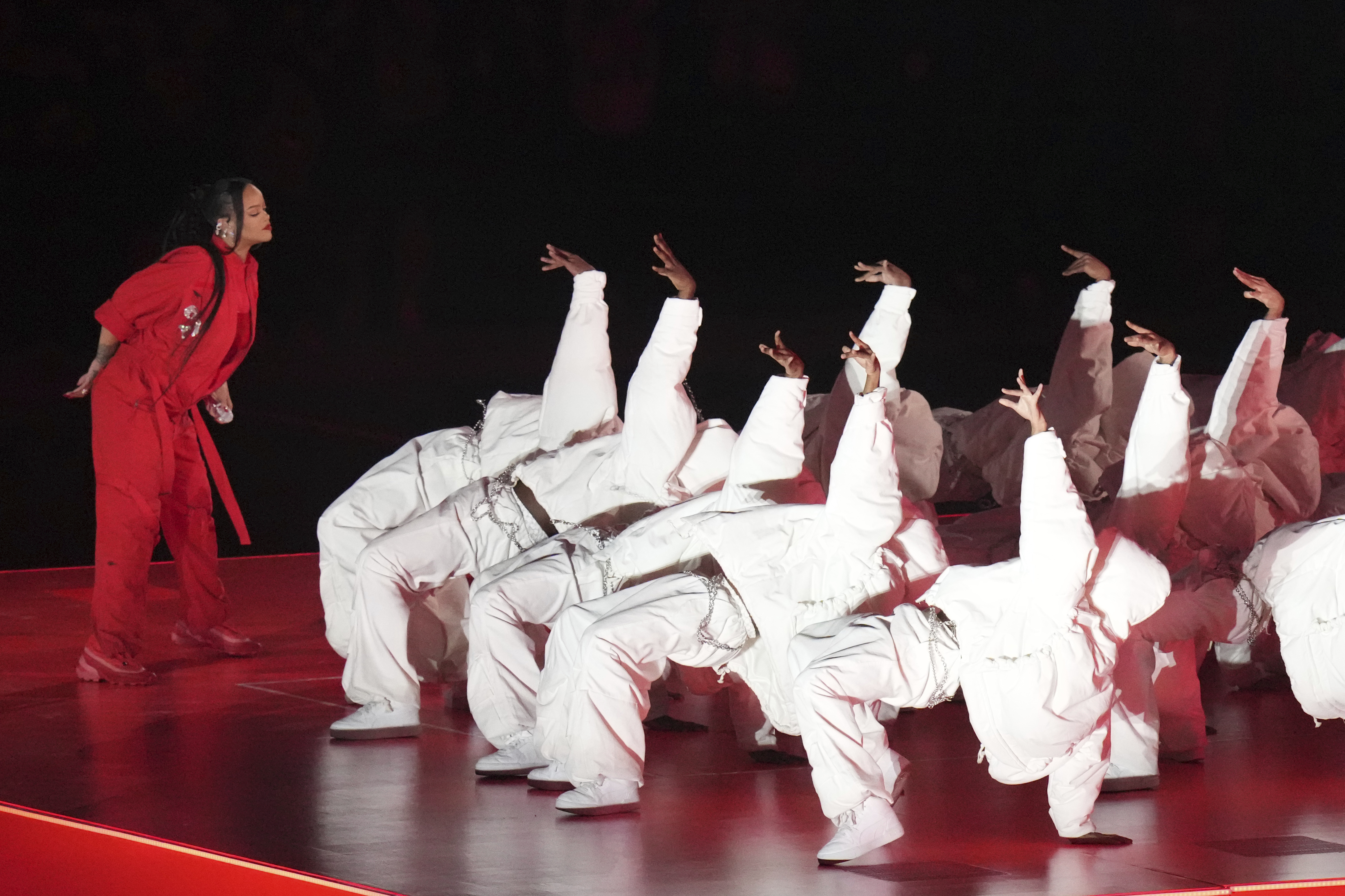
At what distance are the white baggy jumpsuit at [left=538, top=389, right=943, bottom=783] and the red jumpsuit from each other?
173cm

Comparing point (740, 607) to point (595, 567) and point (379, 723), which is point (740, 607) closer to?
point (595, 567)

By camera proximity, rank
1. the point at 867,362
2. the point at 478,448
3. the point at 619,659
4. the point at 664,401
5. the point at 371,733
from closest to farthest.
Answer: the point at 867,362, the point at 619,659, the point at 664,401, the point at 371,733, the point at 478,448

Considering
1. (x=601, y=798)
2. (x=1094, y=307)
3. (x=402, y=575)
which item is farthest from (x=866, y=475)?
(x=1094, y=307)

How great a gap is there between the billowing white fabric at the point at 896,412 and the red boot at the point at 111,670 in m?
2.17

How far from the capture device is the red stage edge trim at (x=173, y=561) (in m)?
6.90

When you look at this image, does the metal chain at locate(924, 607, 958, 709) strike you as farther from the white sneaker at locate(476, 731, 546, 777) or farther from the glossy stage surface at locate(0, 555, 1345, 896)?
the white sneaker at locate(476, 731, 546, 777)

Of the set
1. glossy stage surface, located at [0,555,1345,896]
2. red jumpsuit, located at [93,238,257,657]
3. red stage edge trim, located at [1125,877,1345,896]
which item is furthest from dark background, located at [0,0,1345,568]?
red stage edge trim, located at [1125,877,1345,896]

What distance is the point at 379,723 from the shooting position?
4.23 meters

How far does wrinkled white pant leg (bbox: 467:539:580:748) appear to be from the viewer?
3.94 meters

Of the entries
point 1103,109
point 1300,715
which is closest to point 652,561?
point 1300,715

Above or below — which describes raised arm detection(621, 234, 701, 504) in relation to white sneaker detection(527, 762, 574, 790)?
above

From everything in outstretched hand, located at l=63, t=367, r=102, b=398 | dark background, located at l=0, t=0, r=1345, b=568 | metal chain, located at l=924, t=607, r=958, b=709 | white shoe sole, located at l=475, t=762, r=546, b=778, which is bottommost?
white shoe sole, located at l=475, t=762, r=546, b=778

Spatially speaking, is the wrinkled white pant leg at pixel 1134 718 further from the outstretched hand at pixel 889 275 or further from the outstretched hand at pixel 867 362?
the outstretched hand at pixel 889 275

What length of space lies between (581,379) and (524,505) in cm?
41
